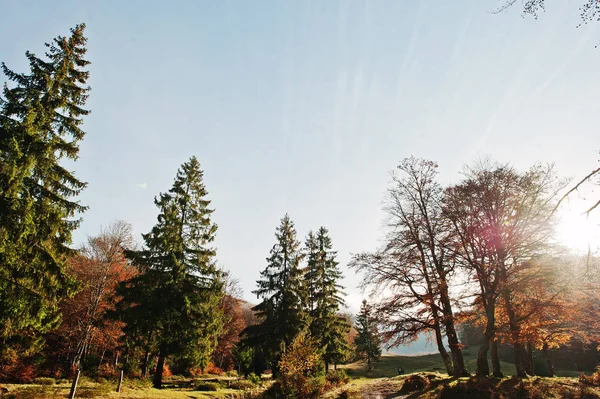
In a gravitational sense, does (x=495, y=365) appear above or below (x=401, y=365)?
above

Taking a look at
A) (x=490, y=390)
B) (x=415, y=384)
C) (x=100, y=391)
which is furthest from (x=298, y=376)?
(x=100, y=391)

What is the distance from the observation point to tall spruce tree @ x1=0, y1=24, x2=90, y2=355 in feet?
37.4

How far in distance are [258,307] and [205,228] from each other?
1031 centimetres

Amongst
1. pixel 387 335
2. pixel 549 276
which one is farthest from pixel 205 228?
pixel 549 276

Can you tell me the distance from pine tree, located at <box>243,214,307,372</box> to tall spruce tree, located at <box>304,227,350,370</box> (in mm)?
2572

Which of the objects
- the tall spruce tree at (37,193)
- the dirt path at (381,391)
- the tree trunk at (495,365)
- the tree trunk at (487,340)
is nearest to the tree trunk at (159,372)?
the tall spruce tree at (37,193)

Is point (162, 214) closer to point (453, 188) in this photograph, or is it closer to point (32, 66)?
point (32, 66)

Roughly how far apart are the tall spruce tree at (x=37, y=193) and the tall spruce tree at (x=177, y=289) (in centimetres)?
670

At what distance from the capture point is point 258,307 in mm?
29484

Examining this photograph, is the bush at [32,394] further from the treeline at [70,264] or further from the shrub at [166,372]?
the shrub at [166,372]

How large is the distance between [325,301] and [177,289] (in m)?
18.2

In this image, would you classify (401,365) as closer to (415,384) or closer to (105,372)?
(415,384)

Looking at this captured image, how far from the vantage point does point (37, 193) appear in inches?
525

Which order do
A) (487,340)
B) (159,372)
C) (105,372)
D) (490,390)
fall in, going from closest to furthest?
(490,390) < (487,340) < (159,372) < (105,372)
